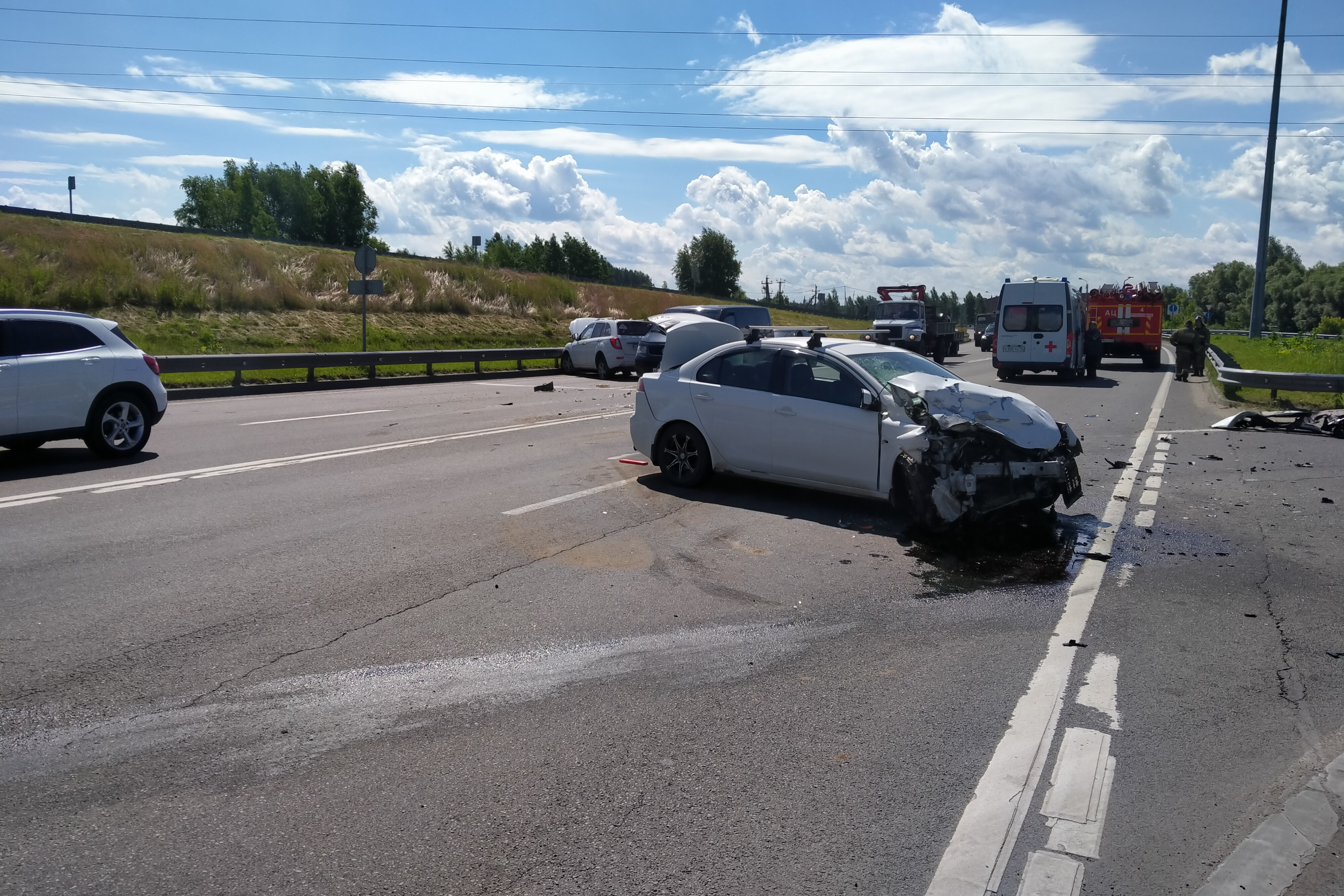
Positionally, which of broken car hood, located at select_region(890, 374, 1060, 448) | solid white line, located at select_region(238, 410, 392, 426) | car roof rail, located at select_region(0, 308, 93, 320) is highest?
car roof rail, located at select_region(0, 308, 93, 320)

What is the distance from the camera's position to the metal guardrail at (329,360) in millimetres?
22203

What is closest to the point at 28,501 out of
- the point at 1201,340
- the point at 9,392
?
the point at 9,392

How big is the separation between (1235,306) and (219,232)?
503 feet

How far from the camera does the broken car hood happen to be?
830 centimetres

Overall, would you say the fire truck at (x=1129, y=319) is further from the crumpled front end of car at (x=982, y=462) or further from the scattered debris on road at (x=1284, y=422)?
the crumpled front end of car at (x=982, y=462)

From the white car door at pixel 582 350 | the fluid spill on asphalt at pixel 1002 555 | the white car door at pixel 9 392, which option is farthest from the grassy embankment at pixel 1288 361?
the white car door at pixel 9 392

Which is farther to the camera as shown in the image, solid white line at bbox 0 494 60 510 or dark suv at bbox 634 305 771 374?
dark suv at bbox 634 305 771 374

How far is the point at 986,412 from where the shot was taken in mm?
8500

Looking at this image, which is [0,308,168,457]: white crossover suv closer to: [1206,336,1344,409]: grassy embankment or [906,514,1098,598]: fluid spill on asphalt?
[906,514,1098,598]: fluid spill on asphalt

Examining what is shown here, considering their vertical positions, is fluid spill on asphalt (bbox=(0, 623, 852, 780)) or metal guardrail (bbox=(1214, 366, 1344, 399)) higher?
metal guardrail (bbox=(1214, 366, 1344, 399))

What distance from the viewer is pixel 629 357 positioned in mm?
29188

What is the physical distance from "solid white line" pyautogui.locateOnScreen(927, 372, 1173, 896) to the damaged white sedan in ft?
5.40

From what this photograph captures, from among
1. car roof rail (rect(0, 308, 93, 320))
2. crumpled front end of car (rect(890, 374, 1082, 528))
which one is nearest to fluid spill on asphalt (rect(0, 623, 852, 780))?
crumpled front end of car (rect(890, 374, 1082, 528))

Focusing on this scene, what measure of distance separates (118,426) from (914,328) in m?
31.7
